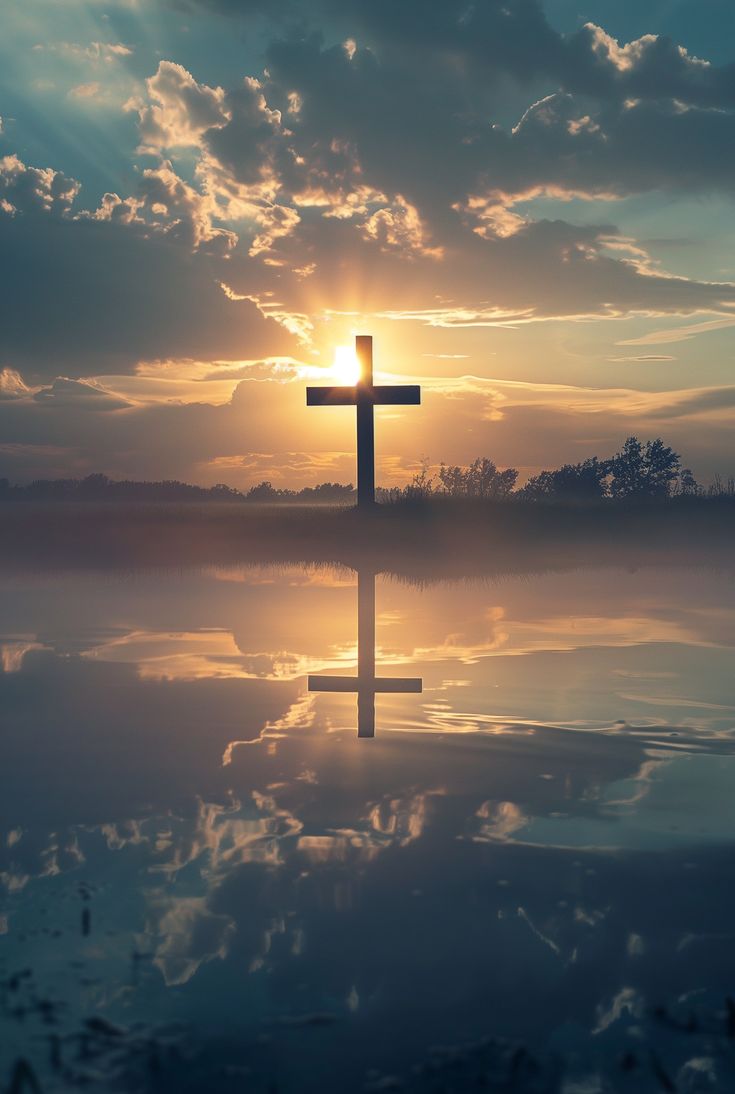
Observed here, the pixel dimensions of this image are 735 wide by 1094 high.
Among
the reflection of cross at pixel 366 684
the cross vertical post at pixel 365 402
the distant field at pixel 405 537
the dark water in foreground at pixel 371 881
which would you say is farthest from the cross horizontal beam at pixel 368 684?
the cross vertical post at pixel 365 402

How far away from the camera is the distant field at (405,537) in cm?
2297

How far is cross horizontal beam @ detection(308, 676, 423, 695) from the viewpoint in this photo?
8.43 metres

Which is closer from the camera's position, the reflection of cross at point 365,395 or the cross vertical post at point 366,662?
the cross vertical post at point 366,662

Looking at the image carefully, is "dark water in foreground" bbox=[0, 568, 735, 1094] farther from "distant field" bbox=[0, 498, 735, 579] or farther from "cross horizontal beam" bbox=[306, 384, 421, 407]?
"cross horizontal beam" bbox=[306, 384, 421, 407]

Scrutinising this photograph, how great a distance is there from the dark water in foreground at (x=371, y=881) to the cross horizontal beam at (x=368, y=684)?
0.59ft

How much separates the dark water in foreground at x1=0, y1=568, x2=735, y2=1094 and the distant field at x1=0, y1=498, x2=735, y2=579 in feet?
37.8

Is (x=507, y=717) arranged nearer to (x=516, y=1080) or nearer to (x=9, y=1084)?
(x=516, y=1080)

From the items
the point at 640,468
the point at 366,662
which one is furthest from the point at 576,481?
the point at 366,662

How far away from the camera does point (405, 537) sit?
957 inches

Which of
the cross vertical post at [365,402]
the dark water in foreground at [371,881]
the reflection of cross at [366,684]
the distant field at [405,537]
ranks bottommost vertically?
the dark water in foreground at [371,881]

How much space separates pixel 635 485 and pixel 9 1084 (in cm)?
3621

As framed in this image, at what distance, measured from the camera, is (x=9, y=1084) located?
2.85m

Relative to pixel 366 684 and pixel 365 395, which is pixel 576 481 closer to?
pixel 365 395

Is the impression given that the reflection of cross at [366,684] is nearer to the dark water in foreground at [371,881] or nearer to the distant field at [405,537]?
the dark water in foreground at [371,881]
